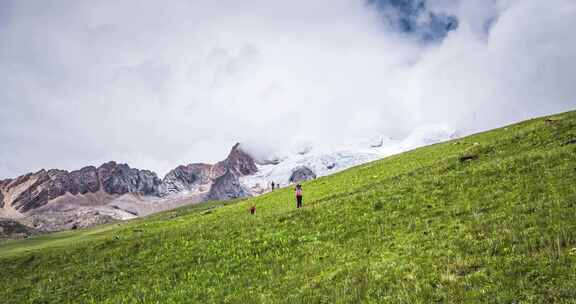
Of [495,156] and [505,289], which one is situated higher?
[495,156]

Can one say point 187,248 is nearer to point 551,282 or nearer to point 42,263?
point 42,263

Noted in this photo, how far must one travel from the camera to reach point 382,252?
20.1 metres

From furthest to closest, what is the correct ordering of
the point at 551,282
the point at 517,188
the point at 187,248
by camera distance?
the point at 187,248, the point at 517,188, the point at 551,282

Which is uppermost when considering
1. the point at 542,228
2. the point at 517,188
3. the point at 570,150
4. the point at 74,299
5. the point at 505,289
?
the point at 570,150

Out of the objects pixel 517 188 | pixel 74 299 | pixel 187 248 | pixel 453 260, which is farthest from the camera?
pixel 187 248

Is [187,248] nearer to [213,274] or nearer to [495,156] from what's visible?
[213,274]

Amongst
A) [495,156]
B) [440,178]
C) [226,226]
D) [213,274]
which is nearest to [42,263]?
[226,226]

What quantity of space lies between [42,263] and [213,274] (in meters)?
22.0

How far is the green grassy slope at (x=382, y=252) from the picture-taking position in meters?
14.7

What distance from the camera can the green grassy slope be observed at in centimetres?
1467

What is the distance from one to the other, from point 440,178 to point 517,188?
8730mm

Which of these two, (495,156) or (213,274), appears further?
(495,156)

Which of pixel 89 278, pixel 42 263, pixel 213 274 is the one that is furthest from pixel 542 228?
pixel 42 263

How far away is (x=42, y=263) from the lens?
3716cm
